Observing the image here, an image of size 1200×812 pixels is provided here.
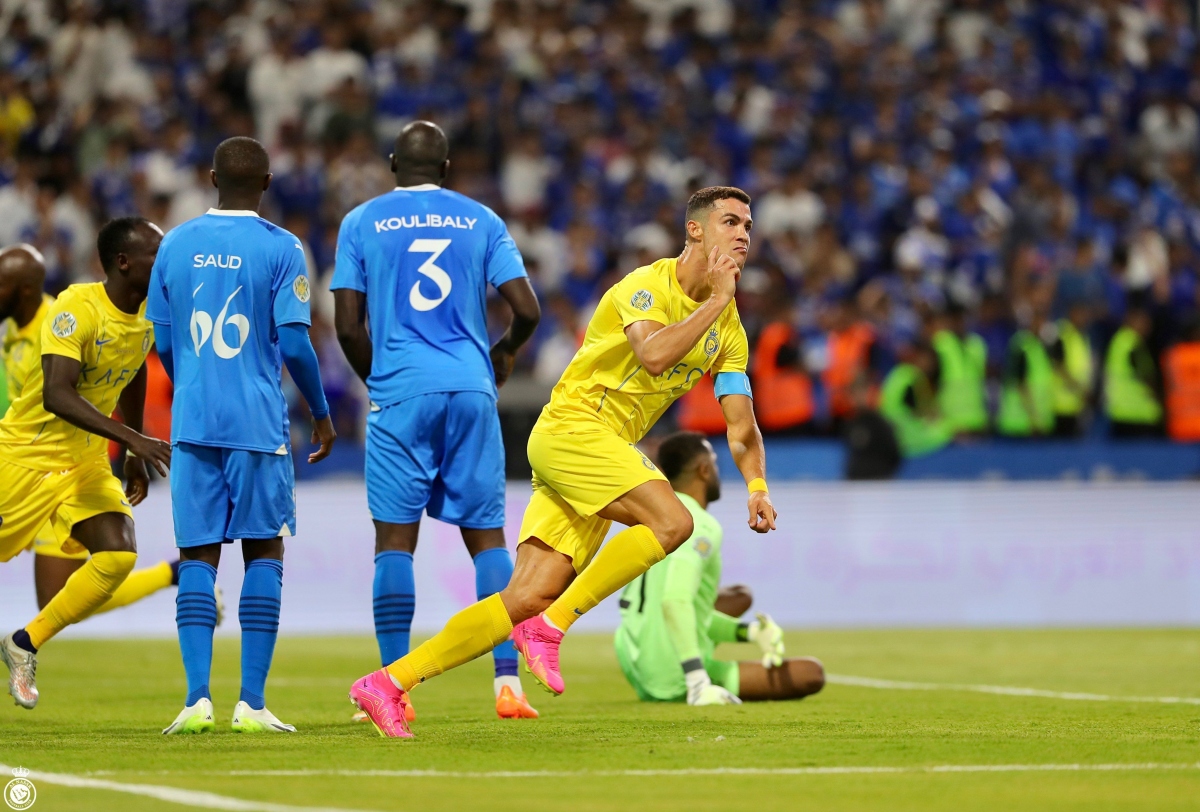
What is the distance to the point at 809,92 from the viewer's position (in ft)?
73.4

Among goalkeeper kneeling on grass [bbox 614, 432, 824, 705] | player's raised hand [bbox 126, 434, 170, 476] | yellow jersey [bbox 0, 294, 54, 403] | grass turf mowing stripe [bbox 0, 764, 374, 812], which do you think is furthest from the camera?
yellow jersey [bbox 0, 294, 54, 403]

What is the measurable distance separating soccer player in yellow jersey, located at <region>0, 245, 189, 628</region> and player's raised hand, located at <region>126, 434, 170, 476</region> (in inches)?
61.3

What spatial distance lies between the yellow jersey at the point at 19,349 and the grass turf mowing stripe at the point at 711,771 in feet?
12.2

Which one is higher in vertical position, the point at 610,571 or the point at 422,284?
the point at 422,284

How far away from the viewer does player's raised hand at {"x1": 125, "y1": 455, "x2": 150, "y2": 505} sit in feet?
27.6

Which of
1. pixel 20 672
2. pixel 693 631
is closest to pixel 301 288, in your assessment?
pixel 20 672

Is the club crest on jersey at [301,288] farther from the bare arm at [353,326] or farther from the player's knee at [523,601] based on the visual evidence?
the player's knee at [523,601]

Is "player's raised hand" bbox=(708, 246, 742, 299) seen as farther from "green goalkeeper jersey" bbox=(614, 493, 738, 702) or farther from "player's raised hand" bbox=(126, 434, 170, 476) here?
"player's raised hand" bbox=(126, 434, 170, 476)

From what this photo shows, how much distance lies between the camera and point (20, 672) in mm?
7805

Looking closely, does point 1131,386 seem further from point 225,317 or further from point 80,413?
point 80,413

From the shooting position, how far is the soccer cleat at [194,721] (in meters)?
6.93

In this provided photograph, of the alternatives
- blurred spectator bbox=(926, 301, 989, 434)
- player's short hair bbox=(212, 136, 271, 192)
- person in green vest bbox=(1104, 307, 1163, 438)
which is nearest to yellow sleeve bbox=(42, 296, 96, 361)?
player's short hair bbox=(212, 136, 271, 192)

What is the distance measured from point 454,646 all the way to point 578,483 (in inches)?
32.0

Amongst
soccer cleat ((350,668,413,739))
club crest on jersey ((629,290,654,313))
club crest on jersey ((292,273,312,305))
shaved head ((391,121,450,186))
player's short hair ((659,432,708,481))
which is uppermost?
Answer: shaved head ((391,121,450,186))
